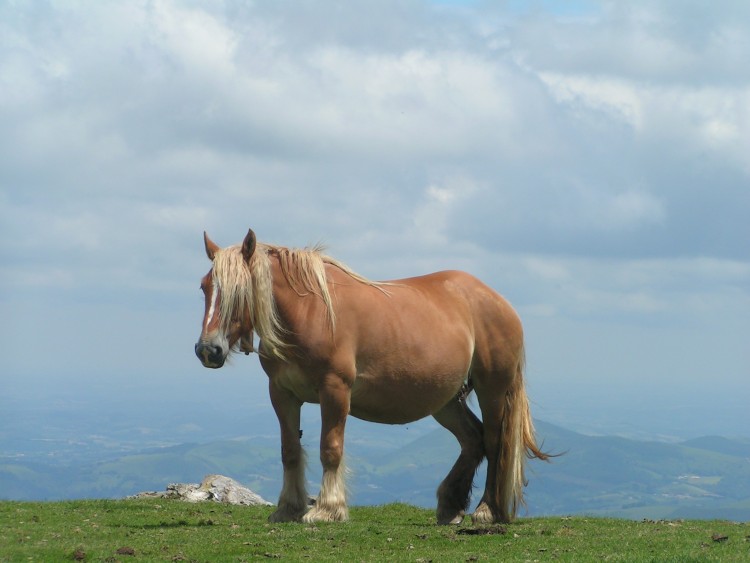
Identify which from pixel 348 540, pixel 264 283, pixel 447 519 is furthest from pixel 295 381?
pixel 447 519

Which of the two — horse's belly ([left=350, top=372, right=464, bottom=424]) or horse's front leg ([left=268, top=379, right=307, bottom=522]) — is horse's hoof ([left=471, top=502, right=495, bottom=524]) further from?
horse's front leg ([left=268, top=379, right=307, bottom=522])

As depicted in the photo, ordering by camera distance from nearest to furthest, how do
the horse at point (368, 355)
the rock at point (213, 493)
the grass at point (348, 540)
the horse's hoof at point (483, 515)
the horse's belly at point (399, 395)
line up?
1. the grass at point (348, 540)
2. the horse at point (368, 355)
3. the horse's belly at point (399, 395)
4. the horse's hoof at point (483, 515)
5. the rock at point (213, 493)

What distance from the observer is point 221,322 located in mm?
12500

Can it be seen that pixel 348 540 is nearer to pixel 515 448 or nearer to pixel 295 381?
pixel 295 381

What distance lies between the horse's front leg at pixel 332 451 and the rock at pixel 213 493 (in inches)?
270

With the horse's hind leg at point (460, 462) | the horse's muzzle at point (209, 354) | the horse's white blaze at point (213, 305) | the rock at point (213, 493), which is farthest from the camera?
the rock at point (213, 493)

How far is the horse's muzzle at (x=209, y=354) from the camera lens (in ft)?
40.4

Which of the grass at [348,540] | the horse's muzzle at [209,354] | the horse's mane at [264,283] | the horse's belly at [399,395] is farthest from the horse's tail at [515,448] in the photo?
the horse's muzzle at [209,354]

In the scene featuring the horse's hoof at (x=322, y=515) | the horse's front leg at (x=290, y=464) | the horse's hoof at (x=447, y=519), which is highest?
the horse's front leg at (x=290, y=464)

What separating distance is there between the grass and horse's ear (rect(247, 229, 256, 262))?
354 cm

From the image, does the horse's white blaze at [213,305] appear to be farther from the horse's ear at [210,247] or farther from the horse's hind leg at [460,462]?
the horse's hind leg at [460,462]

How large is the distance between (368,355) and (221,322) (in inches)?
88.8

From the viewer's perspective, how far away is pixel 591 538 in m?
12.7

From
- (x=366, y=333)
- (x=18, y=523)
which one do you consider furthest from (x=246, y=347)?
(x=18, y=523)
